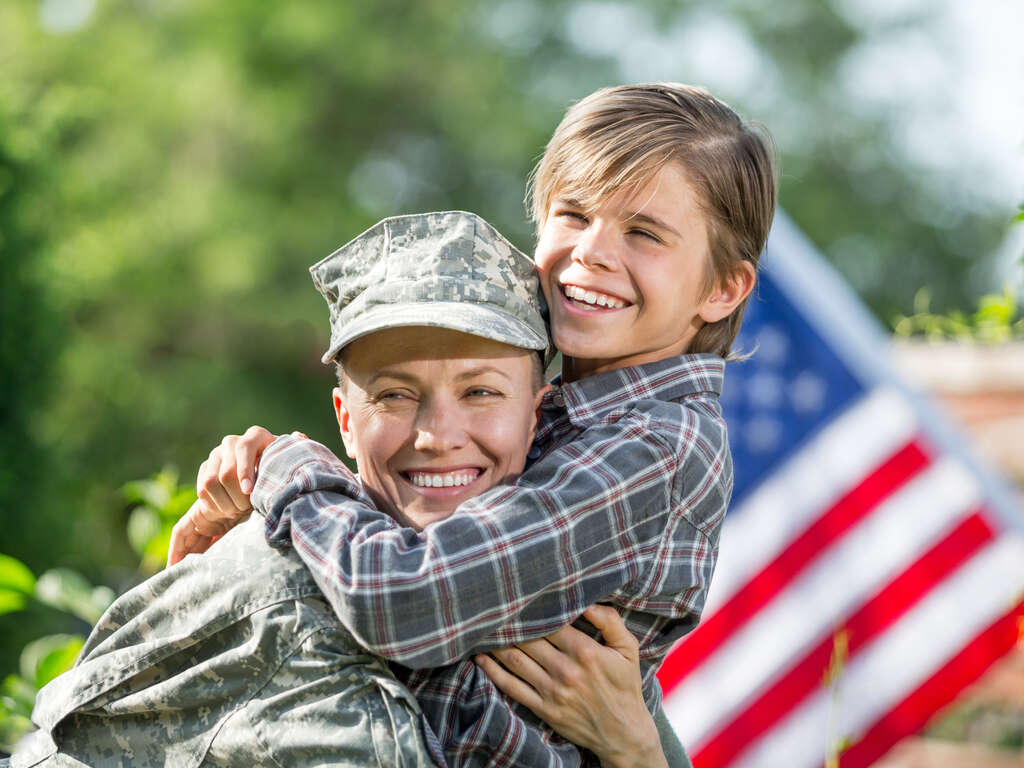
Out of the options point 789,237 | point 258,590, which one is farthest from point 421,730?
point 789,237

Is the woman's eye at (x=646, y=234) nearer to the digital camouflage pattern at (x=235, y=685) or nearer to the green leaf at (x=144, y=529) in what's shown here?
the digital camouflage pattern at (x=235, y=685)

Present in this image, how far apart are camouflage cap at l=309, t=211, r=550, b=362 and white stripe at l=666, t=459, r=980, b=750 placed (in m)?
2.44

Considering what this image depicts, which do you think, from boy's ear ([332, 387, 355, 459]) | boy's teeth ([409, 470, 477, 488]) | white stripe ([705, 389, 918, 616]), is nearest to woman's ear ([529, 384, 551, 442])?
boy's teeth ([409, 470, 477, 488])

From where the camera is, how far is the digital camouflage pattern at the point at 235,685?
1.86m

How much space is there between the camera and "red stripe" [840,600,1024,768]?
165 inches

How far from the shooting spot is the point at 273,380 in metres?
19.3

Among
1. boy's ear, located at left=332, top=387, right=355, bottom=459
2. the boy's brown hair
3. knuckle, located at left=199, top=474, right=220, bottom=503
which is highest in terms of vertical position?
the boy's brown hair

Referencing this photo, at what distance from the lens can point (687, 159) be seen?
2320mm

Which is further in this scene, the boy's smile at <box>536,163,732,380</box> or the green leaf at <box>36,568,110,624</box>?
the green leaf at <box>36,568,110,624</box>

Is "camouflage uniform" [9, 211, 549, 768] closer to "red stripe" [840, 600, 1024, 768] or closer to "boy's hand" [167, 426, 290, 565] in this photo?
"boy's hand" [167, 426, 290, 565]

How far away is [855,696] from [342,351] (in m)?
2.77

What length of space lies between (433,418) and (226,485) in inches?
18.0

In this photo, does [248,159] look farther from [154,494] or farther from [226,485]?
[226,485]

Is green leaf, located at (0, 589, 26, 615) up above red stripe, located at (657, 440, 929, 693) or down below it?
above
